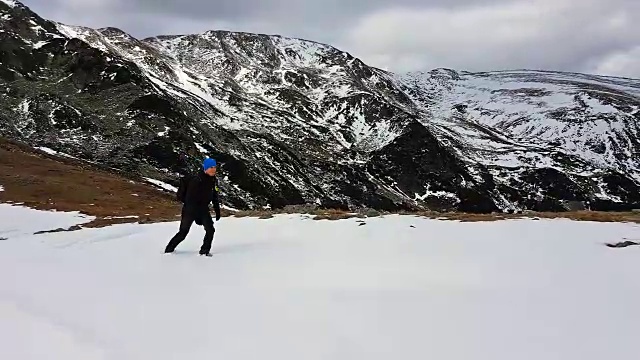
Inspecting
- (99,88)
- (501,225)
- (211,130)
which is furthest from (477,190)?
(501,225)

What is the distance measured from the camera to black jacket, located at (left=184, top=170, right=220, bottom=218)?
14008 mm

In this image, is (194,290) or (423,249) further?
(423,249)

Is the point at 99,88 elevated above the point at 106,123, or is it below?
above

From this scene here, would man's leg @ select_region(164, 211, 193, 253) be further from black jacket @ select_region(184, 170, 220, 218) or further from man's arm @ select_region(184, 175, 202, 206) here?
man's arm @ select_region(184, 175, 202, 206)

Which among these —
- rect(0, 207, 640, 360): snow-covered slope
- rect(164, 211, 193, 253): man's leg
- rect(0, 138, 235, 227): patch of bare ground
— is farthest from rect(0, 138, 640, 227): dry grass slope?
rect(164, 211, 193, 253): man's leg

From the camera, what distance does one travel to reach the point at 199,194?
1407cm

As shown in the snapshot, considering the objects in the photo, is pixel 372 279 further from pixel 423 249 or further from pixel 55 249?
pixel 55 249

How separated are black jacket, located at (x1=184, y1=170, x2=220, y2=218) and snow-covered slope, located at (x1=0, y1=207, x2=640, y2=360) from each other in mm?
1173

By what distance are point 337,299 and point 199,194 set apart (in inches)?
252

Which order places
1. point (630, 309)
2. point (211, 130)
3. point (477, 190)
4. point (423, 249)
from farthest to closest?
point (477, 190) < point (211, 130) < point (423, 249) < point (630, 309)

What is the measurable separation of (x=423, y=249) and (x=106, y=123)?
333ft

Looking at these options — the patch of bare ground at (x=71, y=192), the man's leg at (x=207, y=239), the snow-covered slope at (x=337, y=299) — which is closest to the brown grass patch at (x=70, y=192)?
the patch of bare ground at (x=71, y=192)

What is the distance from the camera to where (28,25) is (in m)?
141

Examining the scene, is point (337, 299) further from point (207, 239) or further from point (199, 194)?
point (199, 194)
